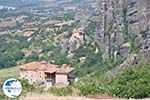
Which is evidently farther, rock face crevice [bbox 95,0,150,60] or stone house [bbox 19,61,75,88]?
rock face crevice [bbox 95,0,150,60]

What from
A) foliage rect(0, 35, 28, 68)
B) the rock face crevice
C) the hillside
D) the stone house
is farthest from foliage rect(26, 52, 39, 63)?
the stone house

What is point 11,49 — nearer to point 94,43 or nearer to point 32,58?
point 32,58

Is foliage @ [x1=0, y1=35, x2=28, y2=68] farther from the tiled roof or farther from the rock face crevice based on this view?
the tiled roof

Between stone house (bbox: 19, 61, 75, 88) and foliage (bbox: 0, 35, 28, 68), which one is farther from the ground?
stone house (bbox: 19, 61, 75, 88)

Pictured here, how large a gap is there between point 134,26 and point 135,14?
277 centimetres

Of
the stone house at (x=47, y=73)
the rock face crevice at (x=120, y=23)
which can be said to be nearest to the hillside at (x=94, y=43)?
the rock face crevice at (x=120, y=23)

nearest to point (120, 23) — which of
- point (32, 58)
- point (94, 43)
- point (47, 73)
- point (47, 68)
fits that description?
point (94, 43)

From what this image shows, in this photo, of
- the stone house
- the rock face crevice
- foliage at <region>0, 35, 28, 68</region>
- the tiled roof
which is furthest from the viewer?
foliage at <region>0, 35, 28, 68</region>

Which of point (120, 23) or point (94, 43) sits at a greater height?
point (120, 23)

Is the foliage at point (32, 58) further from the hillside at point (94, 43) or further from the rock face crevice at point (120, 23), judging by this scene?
the rock face crevice at point (120, 23)

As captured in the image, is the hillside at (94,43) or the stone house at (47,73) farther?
the hillside at (94,43)

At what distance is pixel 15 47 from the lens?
159625 millimetres

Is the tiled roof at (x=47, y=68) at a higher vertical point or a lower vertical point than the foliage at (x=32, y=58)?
higher

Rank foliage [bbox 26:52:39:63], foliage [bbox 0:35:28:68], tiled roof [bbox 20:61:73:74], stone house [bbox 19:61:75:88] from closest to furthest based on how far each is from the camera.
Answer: stone house [bbox 19:61:75:88] → tiled roof [bbox 20:61:73:74] → foliage [bbox 26:52:39:63] → foliage [bbox 0:35:28:68]
